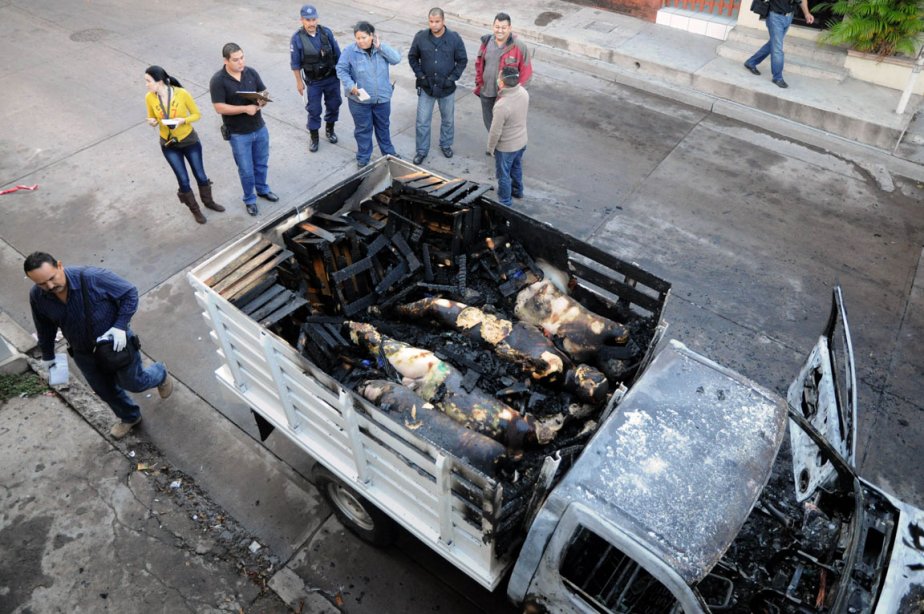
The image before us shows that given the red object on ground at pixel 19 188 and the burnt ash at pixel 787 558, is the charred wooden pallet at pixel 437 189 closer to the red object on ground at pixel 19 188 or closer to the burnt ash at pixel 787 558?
the burnt ash at pixel 787 558

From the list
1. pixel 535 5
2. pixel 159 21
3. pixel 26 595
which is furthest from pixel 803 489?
pixel 159 21

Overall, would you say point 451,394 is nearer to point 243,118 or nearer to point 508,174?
point 508,174

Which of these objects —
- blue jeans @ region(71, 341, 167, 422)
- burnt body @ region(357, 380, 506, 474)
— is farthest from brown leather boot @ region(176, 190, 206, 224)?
burnt body @ region(357, 380, 506, 474)

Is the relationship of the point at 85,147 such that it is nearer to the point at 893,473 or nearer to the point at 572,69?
the point at 572,69

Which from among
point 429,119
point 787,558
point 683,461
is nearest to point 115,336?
point 683,461

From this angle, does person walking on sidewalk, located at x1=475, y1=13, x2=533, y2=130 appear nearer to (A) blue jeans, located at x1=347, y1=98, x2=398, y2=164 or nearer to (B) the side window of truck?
(A) blue jeans, located at x1=347, y1=98, x2=398, y2=164

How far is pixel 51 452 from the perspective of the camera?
519cm

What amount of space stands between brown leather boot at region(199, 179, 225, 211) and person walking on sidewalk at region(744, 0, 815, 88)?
319 inches

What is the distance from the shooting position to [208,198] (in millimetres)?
7566

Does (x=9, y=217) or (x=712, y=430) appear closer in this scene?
(x=712, y=430)

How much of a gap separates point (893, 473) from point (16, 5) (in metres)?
16.5

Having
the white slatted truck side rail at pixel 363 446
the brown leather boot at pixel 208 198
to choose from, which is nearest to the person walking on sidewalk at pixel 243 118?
the brown leather boot at pixel 208 198

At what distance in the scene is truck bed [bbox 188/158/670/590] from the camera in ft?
11.3

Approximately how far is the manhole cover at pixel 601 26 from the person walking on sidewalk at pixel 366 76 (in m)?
5.22
